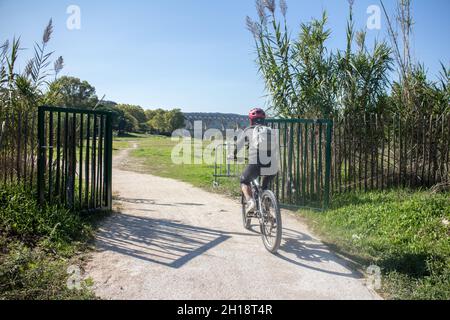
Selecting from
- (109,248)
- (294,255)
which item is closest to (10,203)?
(109,248)

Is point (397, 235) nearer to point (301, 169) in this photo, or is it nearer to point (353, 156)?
point (301, 169)

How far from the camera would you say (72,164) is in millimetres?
6273

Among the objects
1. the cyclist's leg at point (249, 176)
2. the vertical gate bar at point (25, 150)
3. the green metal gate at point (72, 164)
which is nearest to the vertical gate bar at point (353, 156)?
the cyclist's leg at point (249, 176)

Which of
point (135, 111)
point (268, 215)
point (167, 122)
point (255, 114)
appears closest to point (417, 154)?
point (255, 114)

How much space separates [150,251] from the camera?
193 inches

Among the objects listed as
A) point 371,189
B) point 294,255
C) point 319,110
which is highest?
point 319,110

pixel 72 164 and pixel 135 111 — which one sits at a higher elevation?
pixel 135 111

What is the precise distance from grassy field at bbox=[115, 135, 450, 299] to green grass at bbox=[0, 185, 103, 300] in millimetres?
3325

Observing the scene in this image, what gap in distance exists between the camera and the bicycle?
480 centimetres

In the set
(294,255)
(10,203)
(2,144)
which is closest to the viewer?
(294,255)

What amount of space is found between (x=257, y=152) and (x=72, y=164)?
3182 millimetres

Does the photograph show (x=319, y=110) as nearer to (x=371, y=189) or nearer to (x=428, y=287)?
(x=371, y=189)

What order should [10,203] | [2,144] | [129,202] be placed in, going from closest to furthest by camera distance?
1. [10,203]
2. [2,144]
3. [129,202]

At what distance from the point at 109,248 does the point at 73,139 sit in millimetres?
2252
